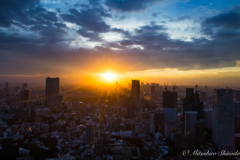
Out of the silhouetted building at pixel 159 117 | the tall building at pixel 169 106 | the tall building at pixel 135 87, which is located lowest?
the silhouetted building at pixel 159 117

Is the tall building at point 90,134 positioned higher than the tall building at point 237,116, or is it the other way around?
the tall building at point 237,116

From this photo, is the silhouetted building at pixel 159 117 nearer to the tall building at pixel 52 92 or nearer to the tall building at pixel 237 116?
the tall building at pixel 237 116

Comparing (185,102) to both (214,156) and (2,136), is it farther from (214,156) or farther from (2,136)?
(2,136)

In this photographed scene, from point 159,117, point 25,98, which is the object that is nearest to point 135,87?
point 159,117

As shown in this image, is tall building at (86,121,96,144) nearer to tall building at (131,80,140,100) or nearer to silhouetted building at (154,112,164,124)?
silhouetted building at (154,112,164,124)

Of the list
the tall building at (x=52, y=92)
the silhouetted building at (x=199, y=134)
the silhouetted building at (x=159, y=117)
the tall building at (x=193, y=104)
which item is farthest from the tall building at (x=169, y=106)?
the tall building at (x=52, y=92)

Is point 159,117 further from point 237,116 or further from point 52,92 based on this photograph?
point 52,92

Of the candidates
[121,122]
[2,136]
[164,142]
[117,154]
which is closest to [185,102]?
[164,142]
